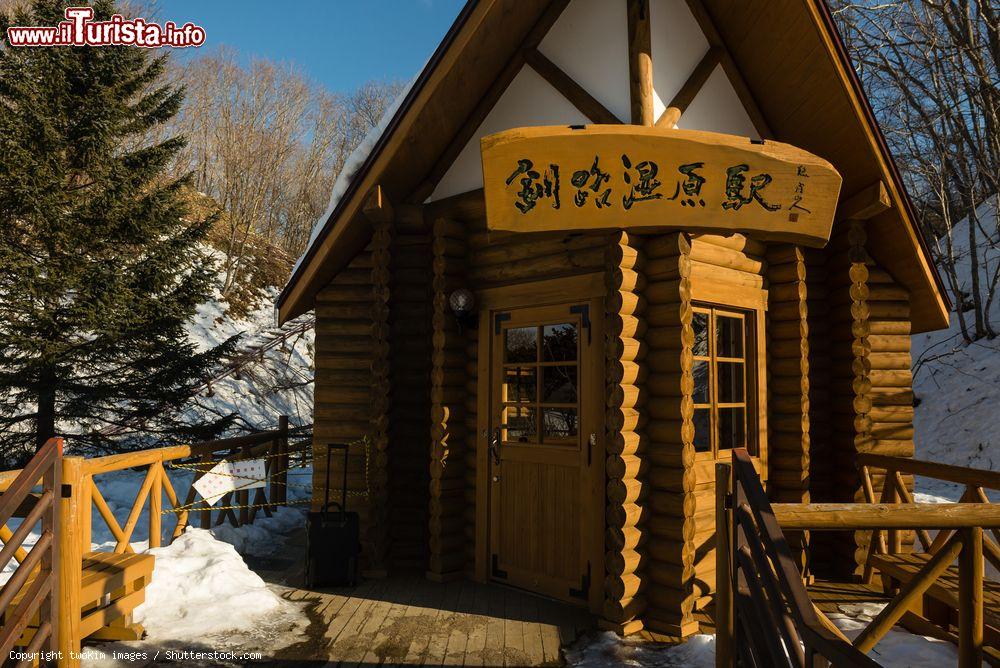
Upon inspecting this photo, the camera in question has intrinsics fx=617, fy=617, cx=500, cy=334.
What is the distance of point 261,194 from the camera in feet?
68.0

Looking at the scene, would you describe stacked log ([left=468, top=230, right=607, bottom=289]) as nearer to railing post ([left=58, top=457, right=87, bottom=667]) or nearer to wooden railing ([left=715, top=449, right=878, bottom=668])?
wooden railing ([left=715, top=449, right=878, bottom=668])

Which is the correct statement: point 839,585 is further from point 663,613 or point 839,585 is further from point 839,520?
point 839,520

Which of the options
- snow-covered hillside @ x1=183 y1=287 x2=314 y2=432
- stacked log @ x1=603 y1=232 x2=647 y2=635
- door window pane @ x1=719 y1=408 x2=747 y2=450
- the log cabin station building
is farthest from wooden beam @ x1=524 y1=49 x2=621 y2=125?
snow-covered hillside @ x1=183 y1=287 x2=314 y2=432

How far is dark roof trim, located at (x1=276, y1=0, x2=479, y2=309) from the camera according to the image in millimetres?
5023

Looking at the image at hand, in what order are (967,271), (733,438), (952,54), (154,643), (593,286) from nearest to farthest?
(154,643)
(593,286)
(733,438)
(952,54)
(967,271)

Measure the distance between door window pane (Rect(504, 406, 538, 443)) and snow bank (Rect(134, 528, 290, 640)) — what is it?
239cm

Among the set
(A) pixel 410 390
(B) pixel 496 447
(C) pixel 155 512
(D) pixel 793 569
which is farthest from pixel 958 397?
(C) pixel 155 512

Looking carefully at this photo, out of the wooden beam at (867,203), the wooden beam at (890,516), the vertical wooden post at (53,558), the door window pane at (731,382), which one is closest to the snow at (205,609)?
the vertical wooden post at (53,558)

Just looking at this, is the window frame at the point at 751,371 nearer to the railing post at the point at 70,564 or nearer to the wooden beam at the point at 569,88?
the wooden beam at the point at 569,88

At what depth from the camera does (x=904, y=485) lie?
18.6ft

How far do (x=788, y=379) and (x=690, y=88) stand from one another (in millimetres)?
2848

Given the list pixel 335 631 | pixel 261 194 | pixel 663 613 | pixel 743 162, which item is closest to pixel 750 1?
pixel 743 162

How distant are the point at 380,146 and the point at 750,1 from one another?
11.2ft

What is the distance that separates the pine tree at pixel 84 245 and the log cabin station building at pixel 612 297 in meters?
4.05
